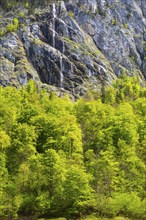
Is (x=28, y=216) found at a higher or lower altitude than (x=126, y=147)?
lower

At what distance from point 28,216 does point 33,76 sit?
11296 centimetres

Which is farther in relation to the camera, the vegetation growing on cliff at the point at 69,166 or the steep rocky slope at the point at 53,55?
the steep rocky slope at the point at 53,55

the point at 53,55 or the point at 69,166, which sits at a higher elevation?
the point at 53,55

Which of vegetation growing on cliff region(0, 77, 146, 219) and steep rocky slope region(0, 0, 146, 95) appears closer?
vegetation growing on cliff region(0, 77, 146, 219)

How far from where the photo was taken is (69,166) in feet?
216

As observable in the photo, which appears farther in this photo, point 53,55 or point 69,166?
point 53,55

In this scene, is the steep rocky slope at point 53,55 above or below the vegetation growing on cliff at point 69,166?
above

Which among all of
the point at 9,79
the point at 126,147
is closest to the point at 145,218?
the point at 126,147

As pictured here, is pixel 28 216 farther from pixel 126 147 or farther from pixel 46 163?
pixel 126 147

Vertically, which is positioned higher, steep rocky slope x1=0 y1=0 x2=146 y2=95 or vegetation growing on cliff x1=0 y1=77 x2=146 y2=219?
steep rocky slope x1=0 y1=0 x2=146 y2=95

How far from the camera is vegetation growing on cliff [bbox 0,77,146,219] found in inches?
2331

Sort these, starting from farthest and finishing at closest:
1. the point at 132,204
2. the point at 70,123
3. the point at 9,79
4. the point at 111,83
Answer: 1. the point at 111,83
2. the point at 9,79
3. the point at 70,123
4. the point at 132,204

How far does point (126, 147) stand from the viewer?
72500 millimetres

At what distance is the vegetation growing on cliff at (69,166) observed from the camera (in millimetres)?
59219
